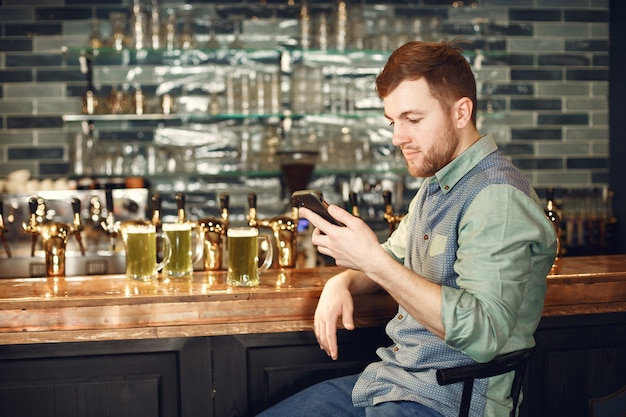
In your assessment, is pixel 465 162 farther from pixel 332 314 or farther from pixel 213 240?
pixel 213 240

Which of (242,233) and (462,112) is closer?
(462,112)

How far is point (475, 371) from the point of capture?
1422mm

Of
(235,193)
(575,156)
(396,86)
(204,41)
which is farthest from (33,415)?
(575,156)

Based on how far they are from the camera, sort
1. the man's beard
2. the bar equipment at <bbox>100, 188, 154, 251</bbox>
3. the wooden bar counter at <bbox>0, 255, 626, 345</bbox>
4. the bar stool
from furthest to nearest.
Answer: the bar equipment at <bbox>100, 188, 154, 251</bbox> → the wooden bar counter at <bbox>0, 255, 626, 345</bbox> → the man's beard → the bar stool

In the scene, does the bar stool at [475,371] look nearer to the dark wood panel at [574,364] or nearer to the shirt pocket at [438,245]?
the shirt pocket at [438,245]

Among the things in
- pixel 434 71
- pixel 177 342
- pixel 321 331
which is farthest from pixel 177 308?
pixel 434 71

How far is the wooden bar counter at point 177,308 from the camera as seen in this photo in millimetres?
1825

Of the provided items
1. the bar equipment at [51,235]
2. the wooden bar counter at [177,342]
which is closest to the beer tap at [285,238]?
the wooden bar counter at [177,342]

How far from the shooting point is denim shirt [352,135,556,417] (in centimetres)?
142

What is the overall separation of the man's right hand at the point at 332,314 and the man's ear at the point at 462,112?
0.51 meters

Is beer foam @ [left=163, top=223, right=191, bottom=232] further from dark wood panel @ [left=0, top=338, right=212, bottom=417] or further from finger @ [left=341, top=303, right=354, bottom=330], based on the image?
finger @ [left=341, top=303, right=354, bottom=330]

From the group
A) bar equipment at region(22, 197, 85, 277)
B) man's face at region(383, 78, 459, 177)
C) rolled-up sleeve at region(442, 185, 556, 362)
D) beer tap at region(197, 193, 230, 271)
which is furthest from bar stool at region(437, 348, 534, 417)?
bar equipment at region(22, 197, 85, 277)

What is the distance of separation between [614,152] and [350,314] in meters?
3.77

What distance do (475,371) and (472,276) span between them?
19cm
